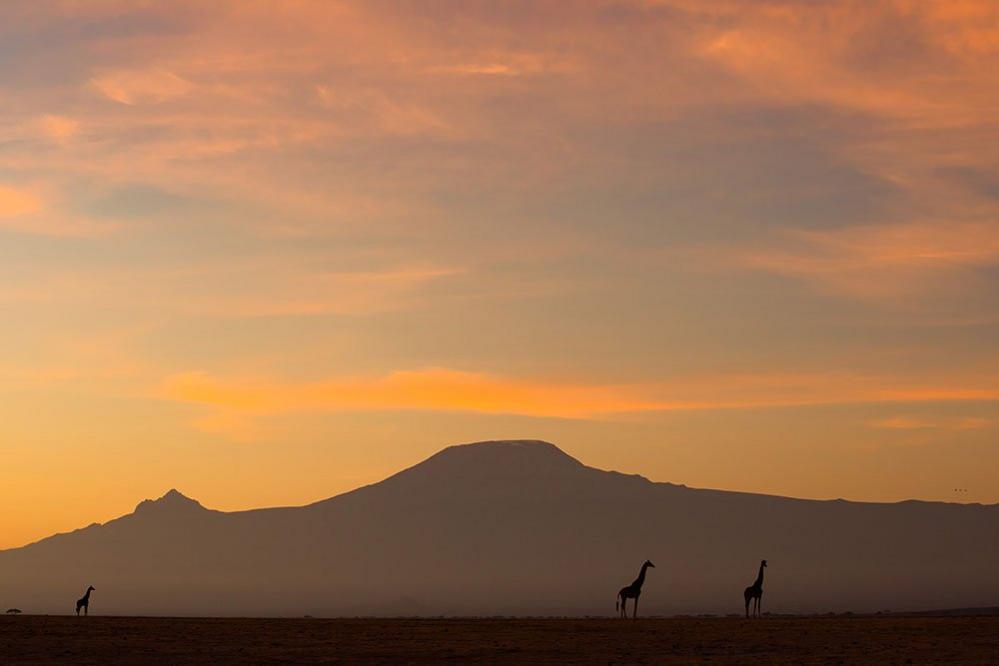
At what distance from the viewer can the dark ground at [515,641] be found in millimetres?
54656

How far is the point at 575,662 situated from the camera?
5356 centimetres

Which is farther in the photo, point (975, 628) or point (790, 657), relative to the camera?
point (975, 628)

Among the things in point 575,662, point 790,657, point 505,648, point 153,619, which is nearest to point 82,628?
point 153,619

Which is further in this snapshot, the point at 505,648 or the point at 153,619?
the point at 153,619

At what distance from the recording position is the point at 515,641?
60.2 m

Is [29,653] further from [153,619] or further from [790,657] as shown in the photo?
[790,657]

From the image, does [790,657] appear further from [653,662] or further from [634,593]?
[634,593]

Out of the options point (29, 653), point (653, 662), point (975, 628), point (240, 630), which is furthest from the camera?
point (240, 630)

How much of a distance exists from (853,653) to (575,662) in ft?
34.3

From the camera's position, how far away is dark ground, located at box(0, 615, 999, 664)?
179 feet

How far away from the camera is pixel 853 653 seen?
53.6m

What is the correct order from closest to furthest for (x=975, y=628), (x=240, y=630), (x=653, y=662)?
(x=653, y=662) < (x=975, y=628) < (x=240, y=630)

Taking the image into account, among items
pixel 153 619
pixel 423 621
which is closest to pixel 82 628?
pixel 153 619

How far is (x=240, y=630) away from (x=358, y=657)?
12.0 meters
